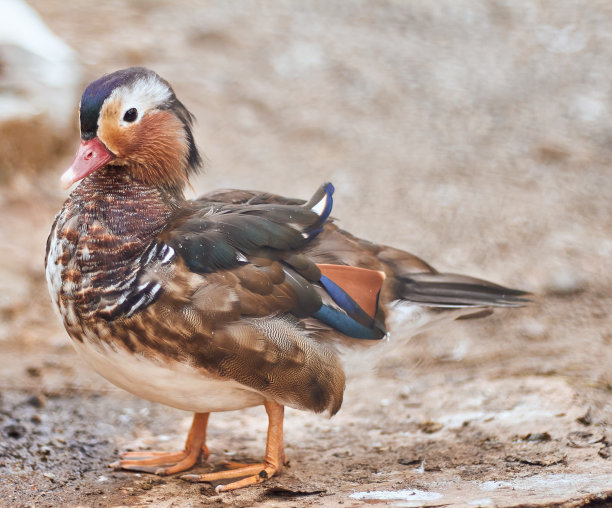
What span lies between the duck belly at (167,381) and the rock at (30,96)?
297cm

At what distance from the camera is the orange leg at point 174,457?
10.2 feet

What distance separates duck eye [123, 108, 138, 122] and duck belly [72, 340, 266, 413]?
0.76 meters

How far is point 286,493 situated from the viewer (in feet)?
9.02

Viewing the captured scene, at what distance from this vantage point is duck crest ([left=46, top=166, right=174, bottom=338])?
8.76 ft

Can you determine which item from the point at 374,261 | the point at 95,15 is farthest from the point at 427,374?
the point at 95,15

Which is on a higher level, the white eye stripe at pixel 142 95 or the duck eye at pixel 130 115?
the white eye stripe at pixel 142 95

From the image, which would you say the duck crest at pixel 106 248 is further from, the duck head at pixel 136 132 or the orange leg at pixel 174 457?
the orange leg at pixel 174 457

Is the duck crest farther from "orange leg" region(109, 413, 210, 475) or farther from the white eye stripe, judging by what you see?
"orange leg" region(109, 413, 210, 475)

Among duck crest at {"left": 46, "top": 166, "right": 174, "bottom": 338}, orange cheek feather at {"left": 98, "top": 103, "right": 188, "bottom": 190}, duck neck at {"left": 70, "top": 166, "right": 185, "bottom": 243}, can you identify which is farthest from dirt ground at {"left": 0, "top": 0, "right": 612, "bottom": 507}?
orange cheek feather at {"left": 98, "top": 103, "right": 188, "bottom": 190}

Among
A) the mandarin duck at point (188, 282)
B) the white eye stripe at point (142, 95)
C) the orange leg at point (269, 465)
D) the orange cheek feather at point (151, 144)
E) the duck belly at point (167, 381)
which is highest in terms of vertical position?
the white eye stripe at point (142, 95)

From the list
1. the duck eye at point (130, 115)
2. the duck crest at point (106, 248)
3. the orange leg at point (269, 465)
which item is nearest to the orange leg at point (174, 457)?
the orange leg at point (269, 465)

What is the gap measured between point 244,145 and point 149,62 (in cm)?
102

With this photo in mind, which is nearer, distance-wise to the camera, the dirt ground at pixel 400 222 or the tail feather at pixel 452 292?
the dirt ground at pixel 400 222

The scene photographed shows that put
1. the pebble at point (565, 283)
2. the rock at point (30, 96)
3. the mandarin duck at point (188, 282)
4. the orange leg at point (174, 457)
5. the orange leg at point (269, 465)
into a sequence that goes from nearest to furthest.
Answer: the mandarin duck at point (188, 282), the orange leg at point (269, 465), the orange leg at point (174, 457), the pebble at point (565, 283), the rock at point (30, 96)
